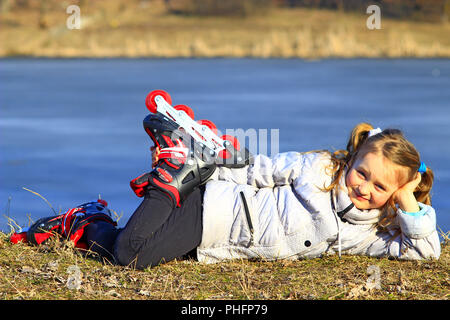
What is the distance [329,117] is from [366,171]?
6.06 m

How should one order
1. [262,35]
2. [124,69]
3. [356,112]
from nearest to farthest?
[356,112], [124,69], [262,35]

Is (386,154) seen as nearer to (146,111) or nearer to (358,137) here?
(358,137)

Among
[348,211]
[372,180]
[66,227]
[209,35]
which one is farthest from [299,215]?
[209,35]

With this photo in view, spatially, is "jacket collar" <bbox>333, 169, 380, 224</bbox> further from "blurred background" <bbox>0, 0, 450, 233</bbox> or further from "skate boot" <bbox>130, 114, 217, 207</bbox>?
"blurred background" <bbox>0, 0, 450, 233</bbox>

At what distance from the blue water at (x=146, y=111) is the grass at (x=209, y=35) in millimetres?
1515

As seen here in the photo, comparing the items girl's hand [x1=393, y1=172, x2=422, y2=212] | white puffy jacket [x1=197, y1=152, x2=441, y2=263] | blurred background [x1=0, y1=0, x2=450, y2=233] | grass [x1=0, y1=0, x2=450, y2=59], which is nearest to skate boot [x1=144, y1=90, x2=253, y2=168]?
white puffy jacket [x1=197, y1=152, x2=441, y2=263]

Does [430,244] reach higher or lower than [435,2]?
lower

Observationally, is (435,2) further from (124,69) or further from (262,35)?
(124,69)

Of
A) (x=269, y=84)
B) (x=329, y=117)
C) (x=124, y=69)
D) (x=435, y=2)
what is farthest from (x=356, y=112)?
(x=435, y=2)

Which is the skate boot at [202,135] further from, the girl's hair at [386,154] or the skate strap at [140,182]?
the girl's hair at [386,154]

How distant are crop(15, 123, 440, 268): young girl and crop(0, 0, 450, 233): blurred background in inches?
53.8

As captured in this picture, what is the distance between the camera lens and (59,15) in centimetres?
2466

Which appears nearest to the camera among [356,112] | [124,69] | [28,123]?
[28,123]

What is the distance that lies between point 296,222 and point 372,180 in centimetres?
41
